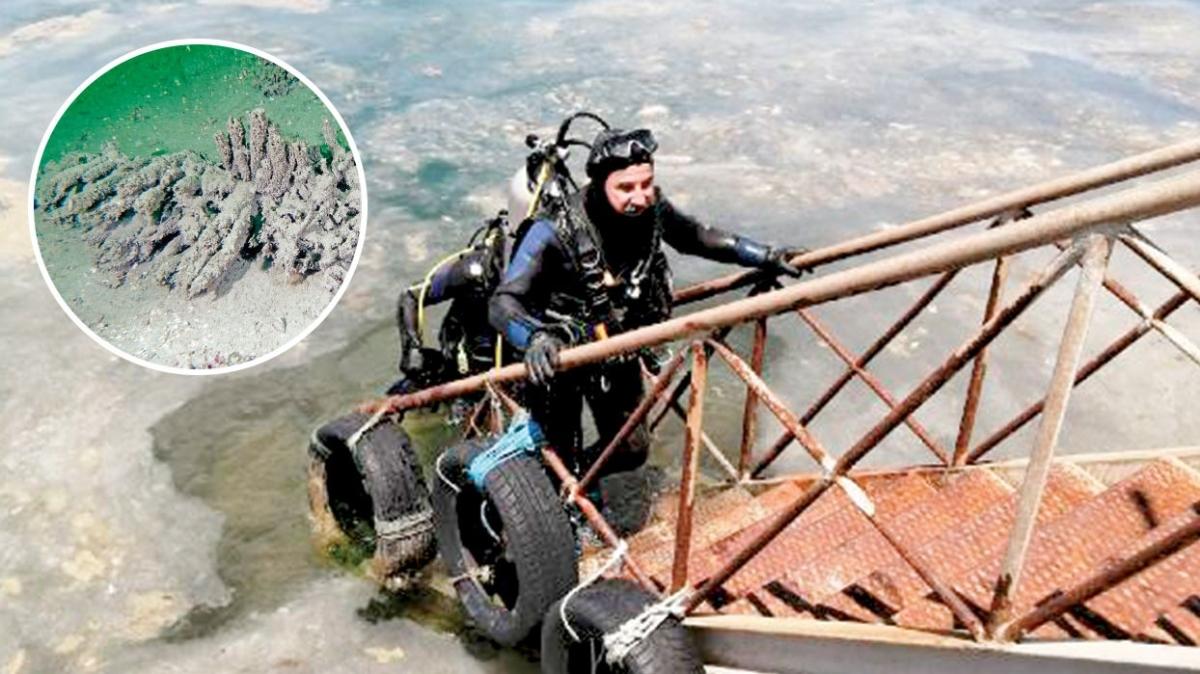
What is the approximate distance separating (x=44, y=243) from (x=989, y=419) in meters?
6.37

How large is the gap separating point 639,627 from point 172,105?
10.4ft

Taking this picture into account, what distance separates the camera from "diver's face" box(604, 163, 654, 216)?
4.61 meters

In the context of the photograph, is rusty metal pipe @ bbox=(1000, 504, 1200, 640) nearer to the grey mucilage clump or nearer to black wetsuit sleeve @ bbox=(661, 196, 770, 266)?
black wetsuit sleeve @ bbox=(661, 196, 770, 266)

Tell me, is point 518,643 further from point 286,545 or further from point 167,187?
point 167,187

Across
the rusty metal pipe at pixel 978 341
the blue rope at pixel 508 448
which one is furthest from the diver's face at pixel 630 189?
the rusty metal pipe at pixel 978 341

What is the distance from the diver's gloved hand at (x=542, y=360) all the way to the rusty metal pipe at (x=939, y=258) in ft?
0.40

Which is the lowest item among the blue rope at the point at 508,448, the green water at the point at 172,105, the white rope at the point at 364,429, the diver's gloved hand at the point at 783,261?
the white rope at the point at 364,429

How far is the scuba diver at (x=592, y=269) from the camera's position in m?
4.59

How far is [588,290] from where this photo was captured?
4.80 metres

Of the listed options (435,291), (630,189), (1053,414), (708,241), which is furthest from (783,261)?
(1053,414)

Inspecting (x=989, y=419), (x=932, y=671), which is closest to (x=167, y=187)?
(x=932, y=671)

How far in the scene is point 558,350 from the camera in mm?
4254

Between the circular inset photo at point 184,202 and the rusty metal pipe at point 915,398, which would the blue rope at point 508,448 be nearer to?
the circular inset photo at point 184,202

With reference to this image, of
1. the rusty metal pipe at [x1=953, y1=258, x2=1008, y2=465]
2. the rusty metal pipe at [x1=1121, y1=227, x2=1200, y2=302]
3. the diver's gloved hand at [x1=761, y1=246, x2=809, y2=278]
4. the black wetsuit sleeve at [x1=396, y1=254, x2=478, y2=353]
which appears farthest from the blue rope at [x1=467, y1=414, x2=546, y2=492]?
the rusty metal pipe at [x1=1121, y1=227, x2=1200, y2=302]
